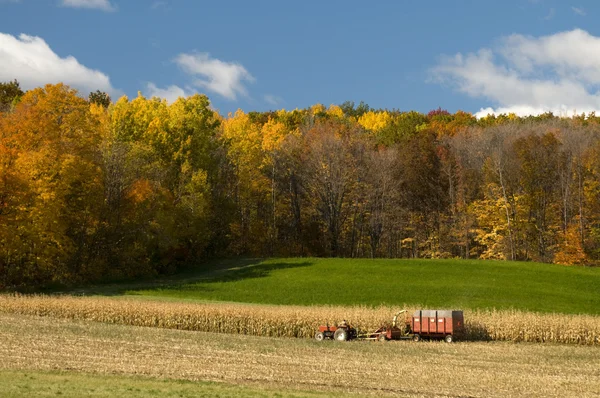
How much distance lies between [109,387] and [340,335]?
63.8 feet

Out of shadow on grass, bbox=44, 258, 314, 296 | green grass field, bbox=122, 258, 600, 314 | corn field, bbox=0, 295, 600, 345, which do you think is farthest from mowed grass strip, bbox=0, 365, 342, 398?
shadow on grass, bbox=44, 258, 314, 296

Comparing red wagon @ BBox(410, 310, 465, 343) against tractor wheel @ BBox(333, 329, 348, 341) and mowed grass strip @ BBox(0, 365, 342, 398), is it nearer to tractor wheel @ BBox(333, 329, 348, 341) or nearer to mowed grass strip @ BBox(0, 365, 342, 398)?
tractor wheel @ BBox(333, 329, 348, 341)

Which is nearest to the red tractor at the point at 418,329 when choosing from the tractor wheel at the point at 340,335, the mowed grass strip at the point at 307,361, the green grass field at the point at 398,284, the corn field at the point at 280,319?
the tractor wheel at the point at 340,335

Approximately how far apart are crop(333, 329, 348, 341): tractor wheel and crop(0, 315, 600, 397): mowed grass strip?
151 centimetres

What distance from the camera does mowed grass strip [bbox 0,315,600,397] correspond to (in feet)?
71.6

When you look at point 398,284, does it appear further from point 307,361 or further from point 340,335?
point 307,361

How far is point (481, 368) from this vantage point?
87.6 ft

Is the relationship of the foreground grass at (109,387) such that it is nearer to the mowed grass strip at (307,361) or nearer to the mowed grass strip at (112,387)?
the mowed grass strip at (112,387)

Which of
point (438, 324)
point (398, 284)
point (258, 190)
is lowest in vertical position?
point (438, 324)

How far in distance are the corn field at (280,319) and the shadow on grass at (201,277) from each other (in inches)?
458

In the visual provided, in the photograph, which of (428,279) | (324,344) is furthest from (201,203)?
(324,344)

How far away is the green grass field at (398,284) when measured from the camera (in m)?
51.8

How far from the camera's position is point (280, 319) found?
3966 cm

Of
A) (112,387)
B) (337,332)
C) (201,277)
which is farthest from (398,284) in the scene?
(112,387)
